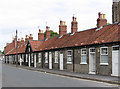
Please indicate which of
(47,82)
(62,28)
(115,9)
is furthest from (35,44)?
(47,82)

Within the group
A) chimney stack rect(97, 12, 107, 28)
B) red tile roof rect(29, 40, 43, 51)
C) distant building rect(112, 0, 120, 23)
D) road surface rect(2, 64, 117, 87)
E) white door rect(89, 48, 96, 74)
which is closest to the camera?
road surface rect(2, 64, 117, 87)

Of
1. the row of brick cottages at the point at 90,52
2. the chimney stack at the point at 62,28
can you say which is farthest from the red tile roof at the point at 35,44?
the chimney stack at the point at 62,28

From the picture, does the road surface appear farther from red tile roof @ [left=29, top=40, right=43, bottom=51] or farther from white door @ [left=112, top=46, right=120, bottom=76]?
red tile roof @ [left=29, top=40, right=43, bottom=51]

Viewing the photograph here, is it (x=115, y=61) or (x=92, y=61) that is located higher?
(x=115, y=61)

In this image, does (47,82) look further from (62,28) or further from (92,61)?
(62,28)

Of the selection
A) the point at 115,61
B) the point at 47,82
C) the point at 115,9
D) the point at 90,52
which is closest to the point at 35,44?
the point at 115,9

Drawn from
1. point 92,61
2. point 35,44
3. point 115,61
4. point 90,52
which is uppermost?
point 35,44

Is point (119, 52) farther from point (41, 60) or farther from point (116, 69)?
point (41, 60)

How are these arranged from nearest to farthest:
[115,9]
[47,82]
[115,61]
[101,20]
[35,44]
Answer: [47,82] → [115,61] → [101,20] → [115,9] → [35,44]

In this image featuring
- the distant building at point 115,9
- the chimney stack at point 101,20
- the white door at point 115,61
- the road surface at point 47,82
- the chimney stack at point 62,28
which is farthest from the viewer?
the chimney stack at point 62,28

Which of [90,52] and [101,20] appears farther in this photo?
[101,20]

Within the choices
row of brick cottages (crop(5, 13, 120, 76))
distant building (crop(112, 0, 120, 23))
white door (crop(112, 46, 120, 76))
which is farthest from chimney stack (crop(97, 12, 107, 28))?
distant building (crop(112, 0, 120, 23))

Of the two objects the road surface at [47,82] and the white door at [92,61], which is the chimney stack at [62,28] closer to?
the white door at [92,61]

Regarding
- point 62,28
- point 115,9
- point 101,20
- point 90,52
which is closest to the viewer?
point 90,52
